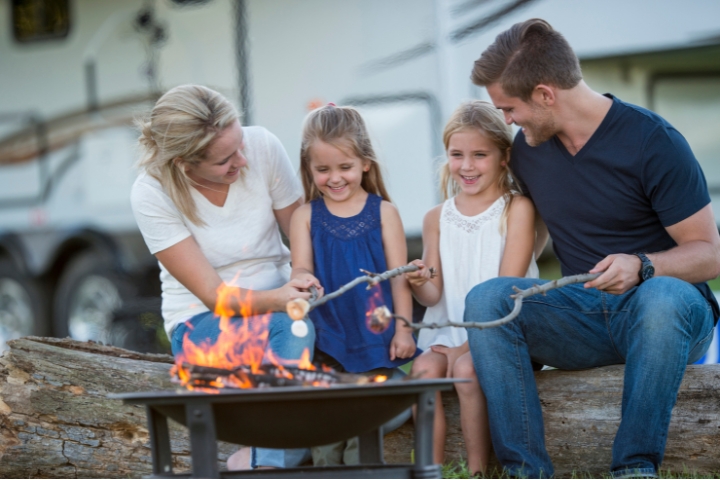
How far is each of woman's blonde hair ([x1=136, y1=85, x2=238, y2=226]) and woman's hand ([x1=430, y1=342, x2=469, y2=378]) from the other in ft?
3.27

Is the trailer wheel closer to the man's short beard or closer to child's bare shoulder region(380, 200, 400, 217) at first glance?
child's bare shoulder region(380, 200, 400, 217)

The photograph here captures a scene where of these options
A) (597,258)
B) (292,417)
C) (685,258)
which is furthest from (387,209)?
(292,417)

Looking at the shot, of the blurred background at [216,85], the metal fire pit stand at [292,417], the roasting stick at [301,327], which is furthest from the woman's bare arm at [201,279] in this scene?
the blurred background at [216,85]

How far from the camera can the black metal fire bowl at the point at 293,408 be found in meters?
2.16

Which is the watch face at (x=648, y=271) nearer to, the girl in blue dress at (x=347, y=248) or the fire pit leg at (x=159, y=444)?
the girl in blue dress at (x=347, y=248)

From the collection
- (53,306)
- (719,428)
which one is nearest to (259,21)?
(53,306)

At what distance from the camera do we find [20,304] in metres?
7.19

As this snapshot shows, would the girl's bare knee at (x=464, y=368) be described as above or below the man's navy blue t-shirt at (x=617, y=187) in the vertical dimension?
below

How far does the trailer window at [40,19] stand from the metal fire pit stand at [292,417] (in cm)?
535

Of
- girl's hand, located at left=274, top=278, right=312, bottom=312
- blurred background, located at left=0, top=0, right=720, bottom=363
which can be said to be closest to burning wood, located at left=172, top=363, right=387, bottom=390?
girl's hand, located at left=274, top=278, right=312, bottom=312

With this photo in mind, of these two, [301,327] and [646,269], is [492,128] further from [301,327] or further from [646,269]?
[301,327]

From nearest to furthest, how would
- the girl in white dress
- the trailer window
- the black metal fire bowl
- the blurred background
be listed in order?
the black metal fire bowl, the girl in white dress, the blurred background, the trailer window

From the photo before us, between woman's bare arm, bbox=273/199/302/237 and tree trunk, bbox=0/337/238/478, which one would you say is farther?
woman's bare arm, bbox=273/199/302/237

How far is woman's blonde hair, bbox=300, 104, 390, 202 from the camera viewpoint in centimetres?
317
